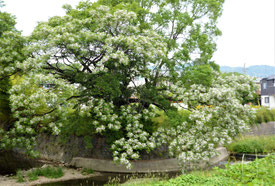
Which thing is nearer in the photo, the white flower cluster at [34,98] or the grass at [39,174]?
the white flower cluster at [34,98]

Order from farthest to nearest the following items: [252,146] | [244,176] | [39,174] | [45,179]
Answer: [252,146], [39,174], [45,179], [244,176]

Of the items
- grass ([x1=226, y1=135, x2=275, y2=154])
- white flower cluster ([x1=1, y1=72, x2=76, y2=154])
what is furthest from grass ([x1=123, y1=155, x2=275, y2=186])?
grass ([x1=226, y1=135, x2=275, y2=154])

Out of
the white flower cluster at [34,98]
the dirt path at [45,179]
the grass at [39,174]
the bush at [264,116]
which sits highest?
the white flower cluster at [34,98]

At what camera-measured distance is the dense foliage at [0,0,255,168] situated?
13.8 meters

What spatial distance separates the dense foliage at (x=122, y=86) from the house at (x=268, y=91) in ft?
140

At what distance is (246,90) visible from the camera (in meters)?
16.5

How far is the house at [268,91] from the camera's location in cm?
5475

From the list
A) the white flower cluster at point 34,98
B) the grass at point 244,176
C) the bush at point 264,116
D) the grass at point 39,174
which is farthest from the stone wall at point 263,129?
the white flower cluster at point 34,98

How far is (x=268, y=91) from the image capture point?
184 feet

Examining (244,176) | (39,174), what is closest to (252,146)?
(244,176)

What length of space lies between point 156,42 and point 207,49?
232 inches

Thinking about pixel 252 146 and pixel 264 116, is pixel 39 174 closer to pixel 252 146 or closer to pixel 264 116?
pixel 252 146

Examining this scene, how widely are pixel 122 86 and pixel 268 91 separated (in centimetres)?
4951

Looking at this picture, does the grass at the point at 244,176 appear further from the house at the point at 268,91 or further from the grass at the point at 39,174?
the house at the point at 268,91
